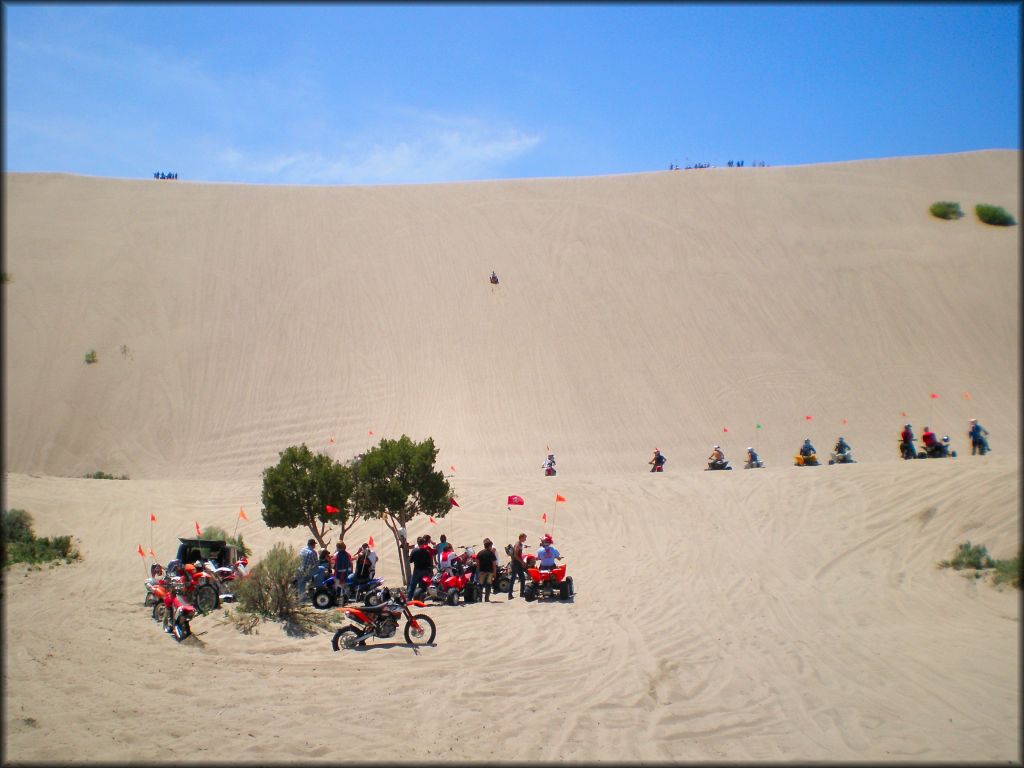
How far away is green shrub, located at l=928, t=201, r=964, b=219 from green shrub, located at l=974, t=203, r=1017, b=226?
1.90 meters

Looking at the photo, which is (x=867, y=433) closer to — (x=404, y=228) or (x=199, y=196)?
(x=404, y=228)

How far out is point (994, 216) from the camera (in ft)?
130

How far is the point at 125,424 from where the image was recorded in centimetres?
2841

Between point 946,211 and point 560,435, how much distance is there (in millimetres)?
28131

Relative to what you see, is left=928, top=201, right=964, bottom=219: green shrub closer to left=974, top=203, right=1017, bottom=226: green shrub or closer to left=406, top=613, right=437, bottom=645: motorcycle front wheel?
left=974, top=203, right=1017, bottom=226: green shrub

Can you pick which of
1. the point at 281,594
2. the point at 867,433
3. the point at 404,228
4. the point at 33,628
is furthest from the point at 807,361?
the point at 33,628

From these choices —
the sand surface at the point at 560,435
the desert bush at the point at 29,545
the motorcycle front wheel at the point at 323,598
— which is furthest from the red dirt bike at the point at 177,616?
the desert bush at the point at 29,545

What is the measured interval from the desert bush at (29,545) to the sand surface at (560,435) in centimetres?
72

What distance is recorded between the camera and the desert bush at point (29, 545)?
15.8 m

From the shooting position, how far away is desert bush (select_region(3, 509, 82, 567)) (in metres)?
15.8

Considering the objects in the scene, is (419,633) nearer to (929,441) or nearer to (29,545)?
(29,545)

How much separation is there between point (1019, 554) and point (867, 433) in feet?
Result: 85.2

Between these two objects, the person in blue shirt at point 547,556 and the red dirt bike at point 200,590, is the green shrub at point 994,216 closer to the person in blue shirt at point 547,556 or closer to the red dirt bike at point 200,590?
the person in blue shirt at point 547,556

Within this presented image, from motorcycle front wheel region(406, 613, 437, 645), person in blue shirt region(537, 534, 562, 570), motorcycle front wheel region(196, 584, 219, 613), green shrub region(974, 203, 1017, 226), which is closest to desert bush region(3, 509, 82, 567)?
motorcycle front wheel region(196, 584, 219, 613)
